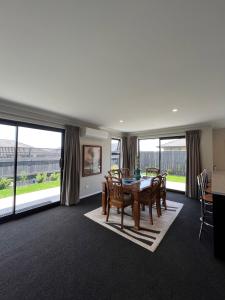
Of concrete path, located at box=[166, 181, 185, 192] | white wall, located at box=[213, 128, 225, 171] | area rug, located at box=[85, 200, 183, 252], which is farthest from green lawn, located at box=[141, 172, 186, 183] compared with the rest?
area rug, located at box=[85, 200, 183, 252]

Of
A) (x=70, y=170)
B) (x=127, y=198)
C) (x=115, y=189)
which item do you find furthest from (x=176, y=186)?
(x=70, y=170)

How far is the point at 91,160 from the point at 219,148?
450 centimetres

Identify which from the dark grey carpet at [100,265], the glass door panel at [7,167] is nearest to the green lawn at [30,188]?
the glass door panel at [7,167]

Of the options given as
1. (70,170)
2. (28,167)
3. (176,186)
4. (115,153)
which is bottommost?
(176,186)

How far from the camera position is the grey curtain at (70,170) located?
3998 mm

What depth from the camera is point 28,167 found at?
138 inches

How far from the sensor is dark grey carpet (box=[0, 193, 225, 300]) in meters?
1.52

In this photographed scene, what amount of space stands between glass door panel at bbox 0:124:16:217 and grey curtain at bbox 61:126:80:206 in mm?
1214

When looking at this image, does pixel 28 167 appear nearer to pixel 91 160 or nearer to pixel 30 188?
pixel 30 188

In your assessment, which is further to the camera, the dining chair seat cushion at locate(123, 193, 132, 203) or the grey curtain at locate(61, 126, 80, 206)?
the grey curtain at locate(61, 126, 80, 206)

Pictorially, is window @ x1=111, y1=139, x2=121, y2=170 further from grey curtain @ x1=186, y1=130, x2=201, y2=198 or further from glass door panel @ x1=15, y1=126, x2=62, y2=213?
grey curtain @ x1=186, y1=130, x2=201, y2=198

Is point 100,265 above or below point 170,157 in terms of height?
below

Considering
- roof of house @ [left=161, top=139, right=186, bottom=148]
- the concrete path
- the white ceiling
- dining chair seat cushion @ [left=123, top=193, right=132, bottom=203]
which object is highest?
the white ceiling

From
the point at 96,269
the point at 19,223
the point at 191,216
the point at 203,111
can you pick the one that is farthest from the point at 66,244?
the point at 203,111
